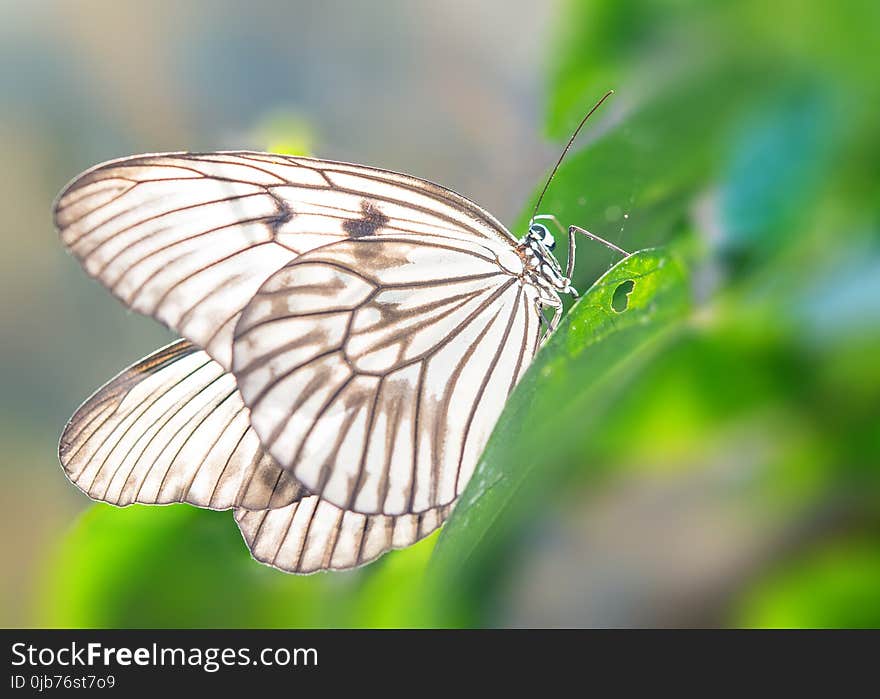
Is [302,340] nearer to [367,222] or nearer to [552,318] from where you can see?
[367,222]

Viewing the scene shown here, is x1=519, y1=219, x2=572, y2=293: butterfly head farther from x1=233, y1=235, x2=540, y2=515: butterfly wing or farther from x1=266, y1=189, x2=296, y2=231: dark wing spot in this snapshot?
x1=266, y1=189, x2=296, y2=231: dark wing spot

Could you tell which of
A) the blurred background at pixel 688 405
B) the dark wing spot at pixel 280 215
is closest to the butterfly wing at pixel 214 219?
the dark wing spot at pixel 280 215

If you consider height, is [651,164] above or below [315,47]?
below

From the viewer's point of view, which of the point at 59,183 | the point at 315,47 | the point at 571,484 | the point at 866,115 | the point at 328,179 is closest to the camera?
the point at 328,179

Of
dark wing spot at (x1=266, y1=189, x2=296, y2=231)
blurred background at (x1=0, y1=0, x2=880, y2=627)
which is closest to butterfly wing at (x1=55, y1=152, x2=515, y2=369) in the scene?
dark wing spot at (x1=266, y1=189, x2=296, y2=231)

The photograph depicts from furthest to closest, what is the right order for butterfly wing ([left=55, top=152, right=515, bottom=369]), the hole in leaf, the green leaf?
butterfly wing ([left=55, top=152, right=515, bottom=369]), the hole in leaf, the green leaf

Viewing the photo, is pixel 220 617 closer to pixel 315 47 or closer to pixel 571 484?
pixel 571 484
